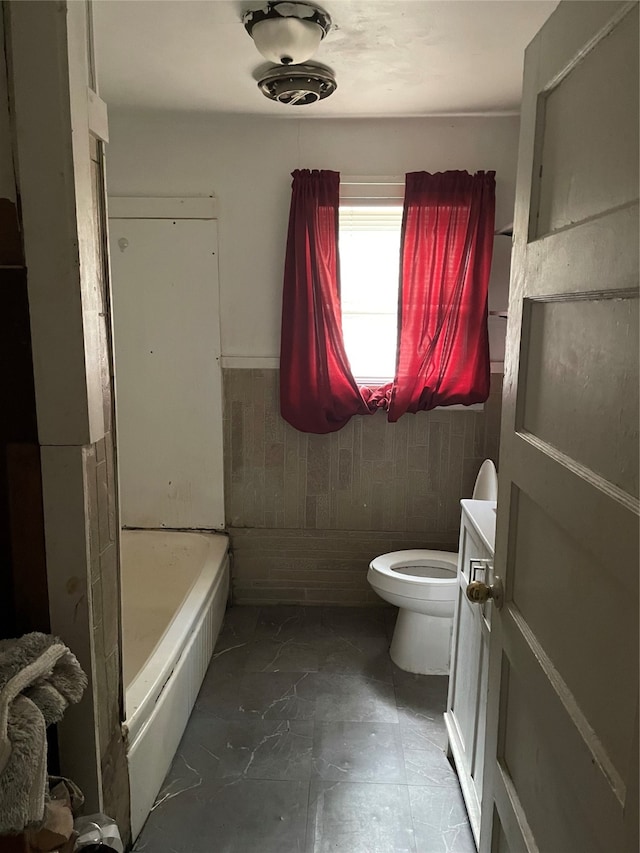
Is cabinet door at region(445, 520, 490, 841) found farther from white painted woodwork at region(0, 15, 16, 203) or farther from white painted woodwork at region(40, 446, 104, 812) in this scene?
white painted woodwork at region(0, 15, 16, 203)

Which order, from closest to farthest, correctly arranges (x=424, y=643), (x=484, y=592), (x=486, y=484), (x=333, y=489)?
(x=484, y=592), (x=424, y=643), (x=486, y=484), (x=333, y=489)

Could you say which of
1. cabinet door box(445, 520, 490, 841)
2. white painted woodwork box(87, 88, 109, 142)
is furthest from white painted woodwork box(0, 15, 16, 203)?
cabinet door box(445, 520, 490, 841)

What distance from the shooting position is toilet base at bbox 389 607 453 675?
2.64 m

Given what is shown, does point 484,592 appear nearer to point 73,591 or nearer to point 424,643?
point 73,591

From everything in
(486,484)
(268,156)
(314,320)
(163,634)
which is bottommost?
(163,634)

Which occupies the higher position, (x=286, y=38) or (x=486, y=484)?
(x=286, y=38)

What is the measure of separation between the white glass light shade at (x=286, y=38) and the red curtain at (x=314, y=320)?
33.4 inches

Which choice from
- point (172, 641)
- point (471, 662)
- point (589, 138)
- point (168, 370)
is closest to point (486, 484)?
point (471, 662)

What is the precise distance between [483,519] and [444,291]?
1329mm

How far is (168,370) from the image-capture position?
311 centimetres

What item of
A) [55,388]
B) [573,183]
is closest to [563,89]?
[573,183]

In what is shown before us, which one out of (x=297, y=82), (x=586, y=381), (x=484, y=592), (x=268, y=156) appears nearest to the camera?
(x=586, y=381)

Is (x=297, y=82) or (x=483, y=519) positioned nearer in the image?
(x=483, y=519)

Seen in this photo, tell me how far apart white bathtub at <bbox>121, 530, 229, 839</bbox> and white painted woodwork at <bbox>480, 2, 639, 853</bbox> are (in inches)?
39.3
